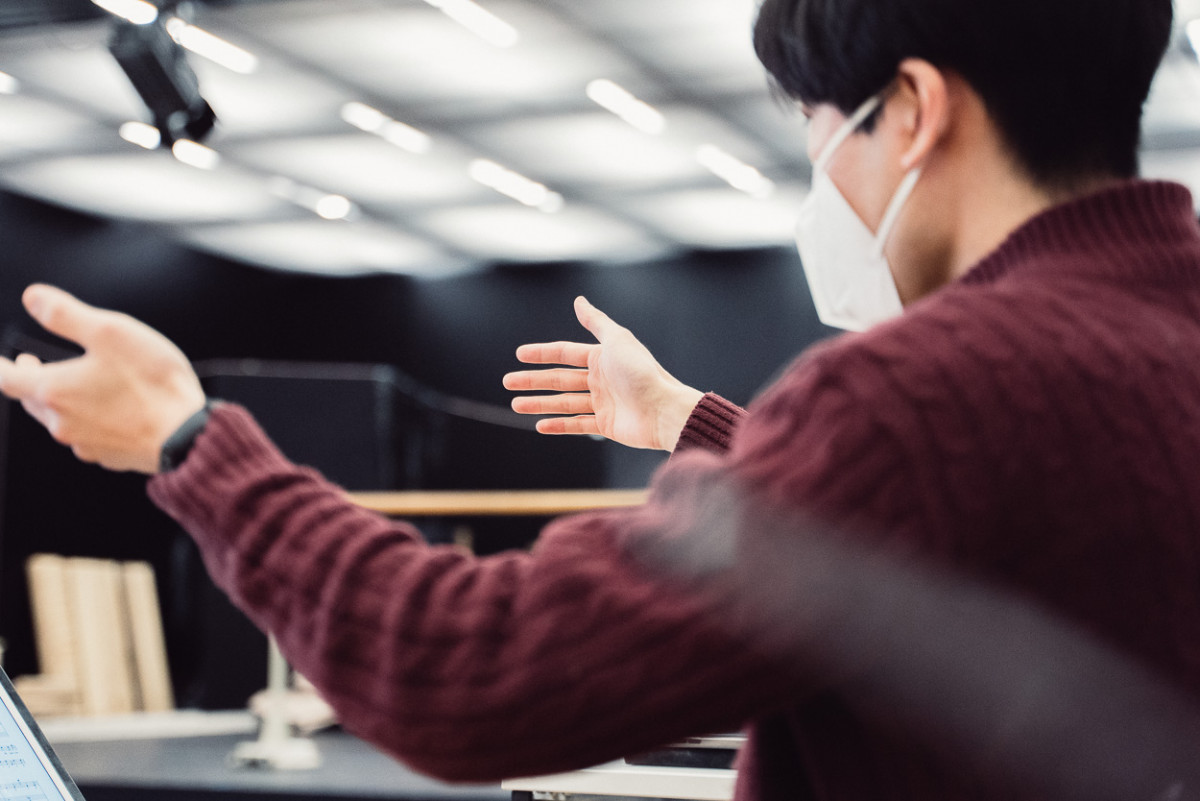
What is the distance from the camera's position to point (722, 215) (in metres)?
6.50

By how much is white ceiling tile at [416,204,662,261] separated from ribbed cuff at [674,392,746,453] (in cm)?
556

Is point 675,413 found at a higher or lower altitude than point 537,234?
lower

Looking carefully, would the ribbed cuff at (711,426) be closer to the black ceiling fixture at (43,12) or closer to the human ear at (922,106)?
the human ear at (922,106)

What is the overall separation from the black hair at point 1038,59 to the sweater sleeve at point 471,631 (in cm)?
23

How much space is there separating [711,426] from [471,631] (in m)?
0.45

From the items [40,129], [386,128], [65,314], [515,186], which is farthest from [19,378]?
[515,186]

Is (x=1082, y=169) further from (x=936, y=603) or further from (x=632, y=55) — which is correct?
(x=632, y=55)

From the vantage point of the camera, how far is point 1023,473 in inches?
18.7

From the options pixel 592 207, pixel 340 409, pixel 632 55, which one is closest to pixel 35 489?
pixel 340 409

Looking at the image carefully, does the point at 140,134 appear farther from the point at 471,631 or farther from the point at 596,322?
the point at 471,631

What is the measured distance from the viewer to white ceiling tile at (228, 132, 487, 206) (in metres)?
5.53

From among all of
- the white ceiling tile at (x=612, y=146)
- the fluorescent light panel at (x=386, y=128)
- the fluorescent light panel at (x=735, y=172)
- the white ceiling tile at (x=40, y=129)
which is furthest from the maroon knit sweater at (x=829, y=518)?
the white ceiling tile at (x=40, y=129)

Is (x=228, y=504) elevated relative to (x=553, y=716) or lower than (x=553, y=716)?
elevated

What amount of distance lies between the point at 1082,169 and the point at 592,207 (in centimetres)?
589
